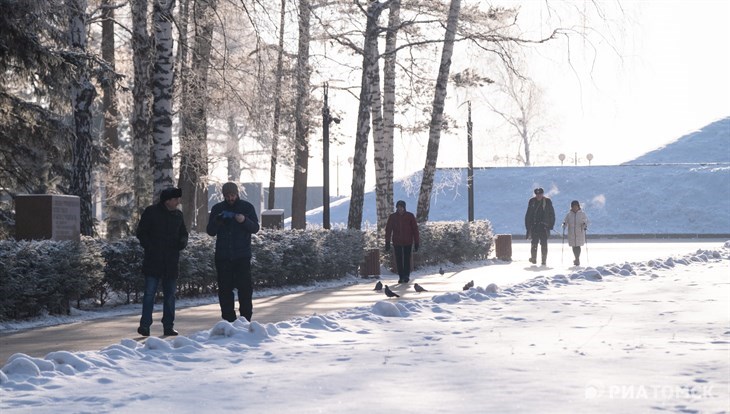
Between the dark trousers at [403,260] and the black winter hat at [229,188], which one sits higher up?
the black winter hat at [229,188]

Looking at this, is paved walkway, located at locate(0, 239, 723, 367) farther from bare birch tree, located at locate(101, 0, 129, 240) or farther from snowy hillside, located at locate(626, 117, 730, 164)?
snowy hillside, located at locate(626, 117, 730, 164)

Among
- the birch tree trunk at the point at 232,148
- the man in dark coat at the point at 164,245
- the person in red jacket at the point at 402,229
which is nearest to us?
the man in dark coat at the point at 164,245

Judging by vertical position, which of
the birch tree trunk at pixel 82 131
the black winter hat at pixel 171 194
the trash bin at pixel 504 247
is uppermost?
the birch tree trunk at pixel 82 131

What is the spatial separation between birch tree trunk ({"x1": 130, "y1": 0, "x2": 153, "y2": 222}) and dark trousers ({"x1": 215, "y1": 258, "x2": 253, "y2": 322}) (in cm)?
765

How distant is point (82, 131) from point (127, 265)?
16.9 feet

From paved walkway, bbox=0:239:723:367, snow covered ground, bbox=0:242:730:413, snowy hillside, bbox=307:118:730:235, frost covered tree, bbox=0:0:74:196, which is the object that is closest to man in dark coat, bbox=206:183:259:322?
paved walkway, bbox=0:239:723:367

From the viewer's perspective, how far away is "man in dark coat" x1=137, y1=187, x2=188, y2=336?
13812 millimetres

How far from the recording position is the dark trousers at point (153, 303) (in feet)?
44.6

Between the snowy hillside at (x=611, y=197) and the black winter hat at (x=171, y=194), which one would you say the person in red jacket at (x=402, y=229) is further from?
the snowy hillside at (x=611, y=197)

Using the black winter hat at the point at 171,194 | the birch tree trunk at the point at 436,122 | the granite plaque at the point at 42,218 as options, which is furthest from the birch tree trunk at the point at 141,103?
the birch tree trunk at the point at 436,122

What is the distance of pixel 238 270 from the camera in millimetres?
13969

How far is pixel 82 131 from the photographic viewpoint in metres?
22.7

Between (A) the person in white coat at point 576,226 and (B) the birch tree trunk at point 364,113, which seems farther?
(A) the person in white coat at point 576,226

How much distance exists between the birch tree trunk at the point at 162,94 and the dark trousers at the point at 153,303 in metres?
6.64
